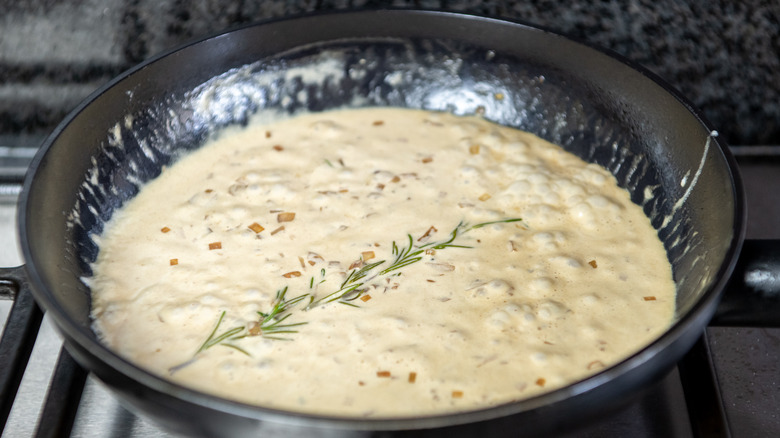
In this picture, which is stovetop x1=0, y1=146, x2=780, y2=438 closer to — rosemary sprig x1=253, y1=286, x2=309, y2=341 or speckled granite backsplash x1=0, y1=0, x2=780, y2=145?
rosemary sprig x1=253, y1=286, x2=309, y2=341

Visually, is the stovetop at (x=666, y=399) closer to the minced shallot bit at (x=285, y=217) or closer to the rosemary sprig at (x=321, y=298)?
the rosemary sprig at (x=321, y=298)

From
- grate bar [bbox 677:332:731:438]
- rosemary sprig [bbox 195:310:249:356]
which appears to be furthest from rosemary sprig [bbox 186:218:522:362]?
grate bar [bbox 677:332:731:438]

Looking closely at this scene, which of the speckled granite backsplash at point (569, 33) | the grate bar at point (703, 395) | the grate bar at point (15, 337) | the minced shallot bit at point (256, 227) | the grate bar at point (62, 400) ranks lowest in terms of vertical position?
the grate bar at point (62, 400)

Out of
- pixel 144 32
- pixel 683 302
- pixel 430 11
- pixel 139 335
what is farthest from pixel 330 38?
pixel 683 302

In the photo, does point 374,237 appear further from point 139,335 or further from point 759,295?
point 759,295

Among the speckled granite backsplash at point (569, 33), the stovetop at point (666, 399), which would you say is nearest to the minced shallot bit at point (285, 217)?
the stovetop at point (666, 399)

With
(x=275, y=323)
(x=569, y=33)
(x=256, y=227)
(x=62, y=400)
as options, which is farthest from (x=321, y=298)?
(x=569, y=33)

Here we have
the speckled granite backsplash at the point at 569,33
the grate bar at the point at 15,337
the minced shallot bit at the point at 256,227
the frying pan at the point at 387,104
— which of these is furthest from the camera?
the speckled granite backsplash at the point at 569,33
